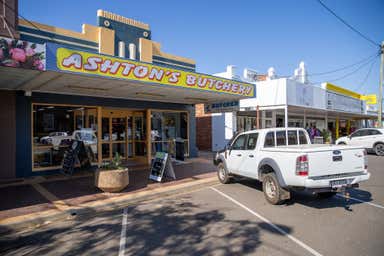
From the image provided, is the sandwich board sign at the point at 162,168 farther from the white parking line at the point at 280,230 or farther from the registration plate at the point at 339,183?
the registration plate at the point at 339,183

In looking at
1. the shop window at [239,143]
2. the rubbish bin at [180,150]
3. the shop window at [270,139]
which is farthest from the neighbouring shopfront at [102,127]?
the shop window at [270,139]

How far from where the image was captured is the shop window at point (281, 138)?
706cm

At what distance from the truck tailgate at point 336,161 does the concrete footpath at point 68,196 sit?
160 inches

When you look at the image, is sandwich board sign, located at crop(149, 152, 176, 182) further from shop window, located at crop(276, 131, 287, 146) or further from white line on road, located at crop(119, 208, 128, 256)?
shop window, located at crop(276, 131, 287, 146)

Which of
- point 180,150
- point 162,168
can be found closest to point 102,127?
point 180,150

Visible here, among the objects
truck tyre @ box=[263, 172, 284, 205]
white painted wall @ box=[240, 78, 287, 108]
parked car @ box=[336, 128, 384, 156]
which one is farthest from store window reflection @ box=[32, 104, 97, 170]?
parked car @ box=[336, 128, 384, 156]

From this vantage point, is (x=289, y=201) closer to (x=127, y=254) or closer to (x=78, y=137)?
(x=127, y=254)

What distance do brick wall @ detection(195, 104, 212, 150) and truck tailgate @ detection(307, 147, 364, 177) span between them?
14.6 meters

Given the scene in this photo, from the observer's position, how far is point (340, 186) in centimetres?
541

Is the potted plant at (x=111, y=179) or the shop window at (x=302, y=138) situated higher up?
the shop window at (x=302, y=138)

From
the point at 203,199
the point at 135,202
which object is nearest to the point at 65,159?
the point at 135,202

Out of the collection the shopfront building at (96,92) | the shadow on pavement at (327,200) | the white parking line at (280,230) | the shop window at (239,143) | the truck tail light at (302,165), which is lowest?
the white parking line at (280,230)

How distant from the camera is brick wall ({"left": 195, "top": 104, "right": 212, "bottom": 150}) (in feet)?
66.4

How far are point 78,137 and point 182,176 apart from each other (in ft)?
15.9
